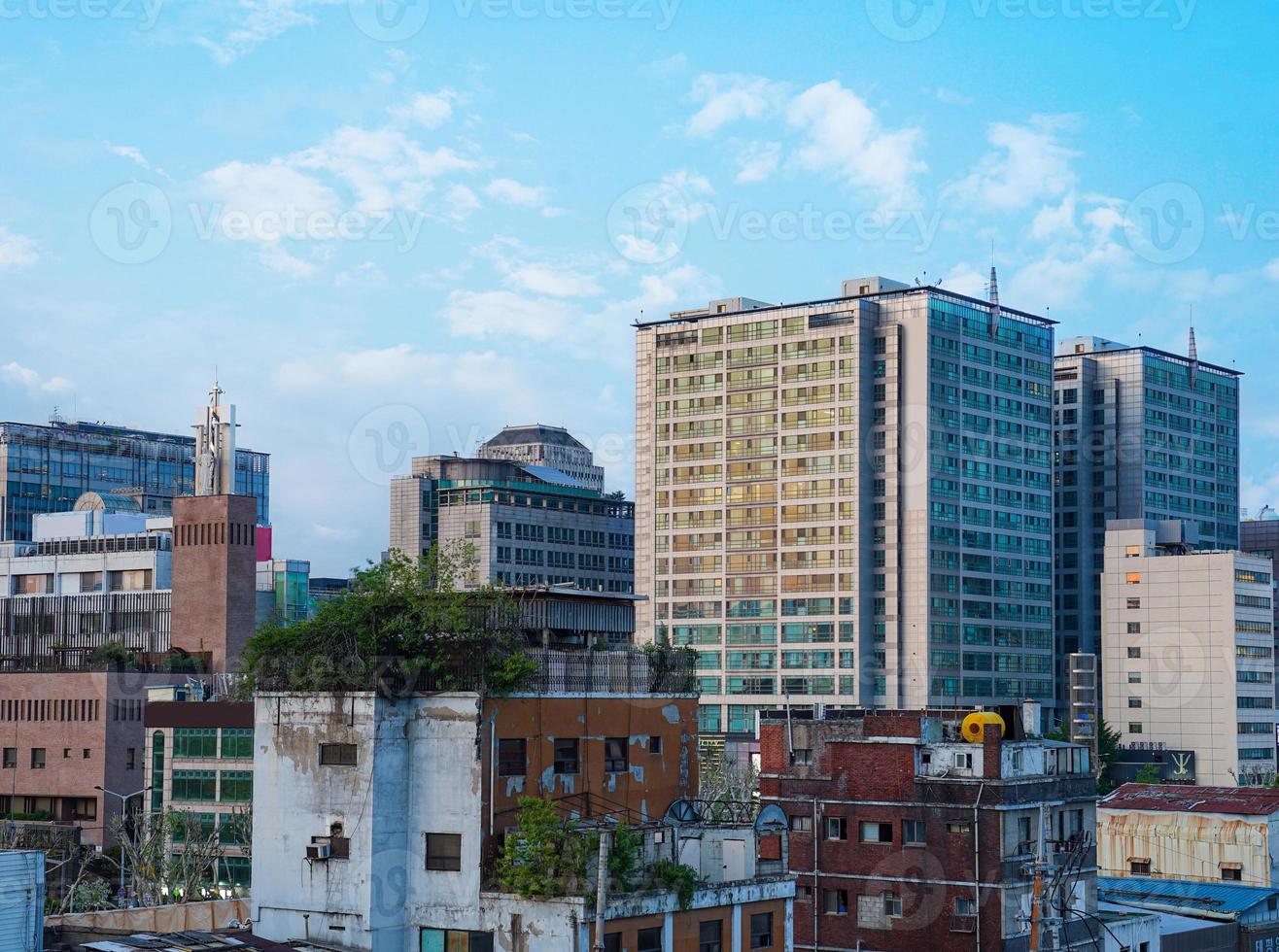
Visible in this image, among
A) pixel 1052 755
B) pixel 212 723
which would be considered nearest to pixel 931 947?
pixel 1052 755

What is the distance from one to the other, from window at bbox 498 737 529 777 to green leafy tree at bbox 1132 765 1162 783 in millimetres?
116030

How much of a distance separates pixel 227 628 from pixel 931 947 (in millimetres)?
87748

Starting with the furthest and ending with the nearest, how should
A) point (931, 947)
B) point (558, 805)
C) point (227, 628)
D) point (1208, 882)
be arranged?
point (227, 628) → point (1208, 882) → point (931, 947) → point (558, 805)

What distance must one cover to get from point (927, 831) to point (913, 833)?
0.92 meters

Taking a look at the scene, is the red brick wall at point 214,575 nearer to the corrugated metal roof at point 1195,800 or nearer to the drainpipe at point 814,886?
the corrugated metal roof at point 1195,800

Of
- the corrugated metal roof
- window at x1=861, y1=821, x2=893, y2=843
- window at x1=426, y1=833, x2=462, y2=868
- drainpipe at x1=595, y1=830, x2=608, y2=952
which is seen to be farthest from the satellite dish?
the corrugated metal roof

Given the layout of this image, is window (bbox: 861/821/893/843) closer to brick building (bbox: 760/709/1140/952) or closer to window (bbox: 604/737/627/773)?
brick building (bbox: 760/709/1140/952)

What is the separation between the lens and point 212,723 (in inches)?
4070

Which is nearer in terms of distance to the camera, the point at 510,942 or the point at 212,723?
the point at 510,942

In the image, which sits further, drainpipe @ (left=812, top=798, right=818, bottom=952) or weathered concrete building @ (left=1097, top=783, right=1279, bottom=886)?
weathered concrete building @ (left=1097, top=783, right=1279, bottom=886)

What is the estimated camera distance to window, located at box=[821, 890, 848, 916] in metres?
73.2

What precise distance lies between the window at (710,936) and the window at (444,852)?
798 cm

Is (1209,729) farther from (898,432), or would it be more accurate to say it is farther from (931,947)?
(931,947)

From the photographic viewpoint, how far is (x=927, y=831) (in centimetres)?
7069
